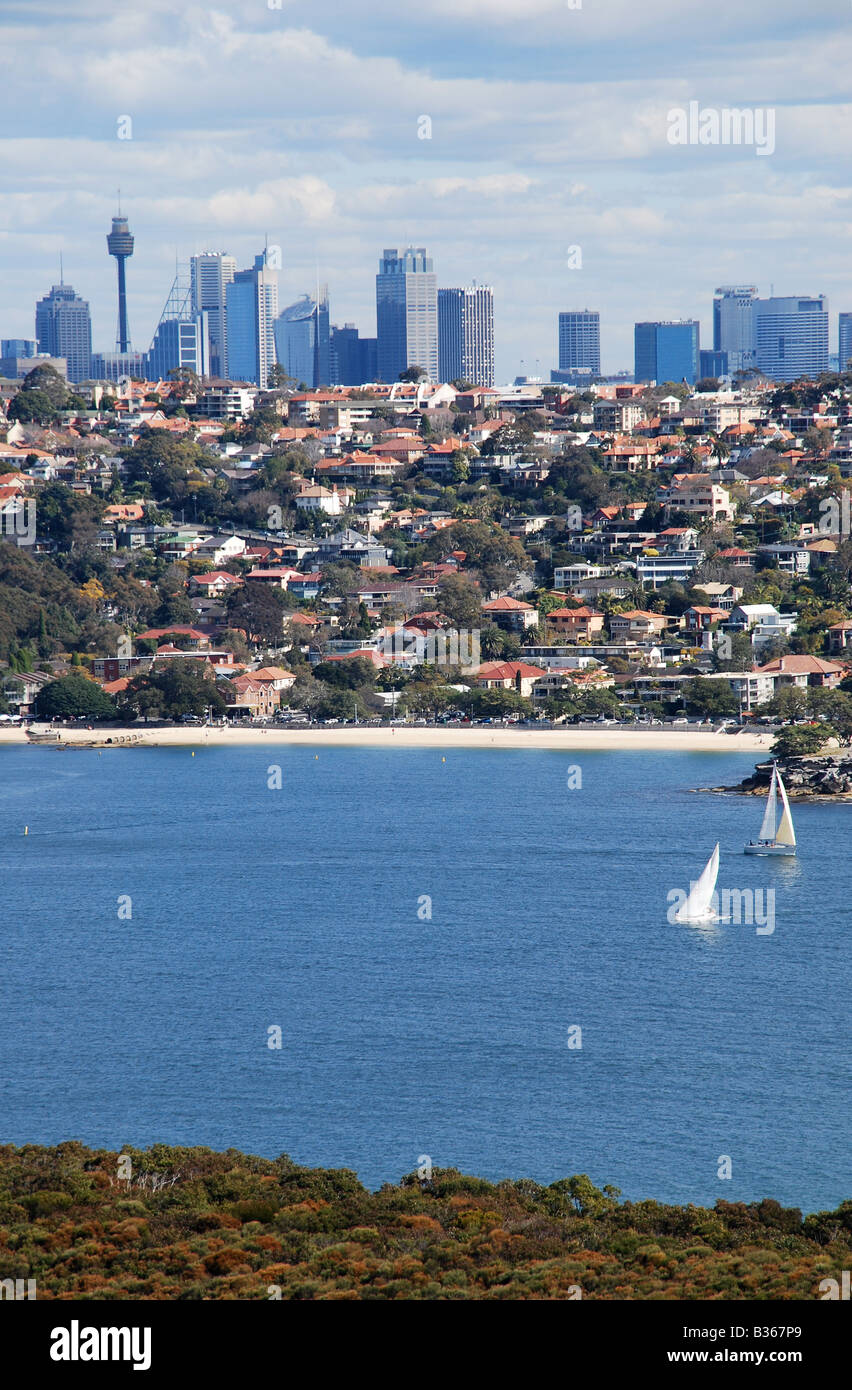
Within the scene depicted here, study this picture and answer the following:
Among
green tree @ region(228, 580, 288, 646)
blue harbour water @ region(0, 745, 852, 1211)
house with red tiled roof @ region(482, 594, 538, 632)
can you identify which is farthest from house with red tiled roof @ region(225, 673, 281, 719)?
blue harbour water @ region(0, 745, 852, 1211)

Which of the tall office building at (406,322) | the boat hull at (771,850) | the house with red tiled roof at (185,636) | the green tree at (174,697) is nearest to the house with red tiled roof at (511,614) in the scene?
the house with red tiled roof at (185,636)

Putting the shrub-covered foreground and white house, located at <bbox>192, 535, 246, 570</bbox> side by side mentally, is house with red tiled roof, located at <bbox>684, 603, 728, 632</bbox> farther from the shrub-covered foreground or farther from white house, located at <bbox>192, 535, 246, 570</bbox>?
the shrub-covered foreground

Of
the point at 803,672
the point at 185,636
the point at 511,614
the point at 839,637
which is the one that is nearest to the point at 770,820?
the point at 803,672

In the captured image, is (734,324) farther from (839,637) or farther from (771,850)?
(771,850)

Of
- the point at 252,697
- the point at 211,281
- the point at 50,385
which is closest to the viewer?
the point at 252,697

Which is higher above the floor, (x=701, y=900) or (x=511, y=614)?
(x=511, y=614)
